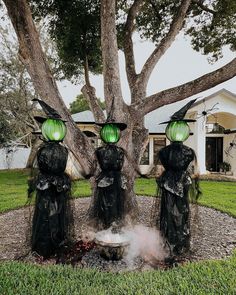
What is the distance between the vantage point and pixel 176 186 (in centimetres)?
406

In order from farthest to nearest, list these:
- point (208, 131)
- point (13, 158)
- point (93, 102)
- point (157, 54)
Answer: point (13, 158), point (208, 131), point (93, 102), point (157, 54)

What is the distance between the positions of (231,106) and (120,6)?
10.6m

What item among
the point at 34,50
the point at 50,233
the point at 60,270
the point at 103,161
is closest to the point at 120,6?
the point at 34,50

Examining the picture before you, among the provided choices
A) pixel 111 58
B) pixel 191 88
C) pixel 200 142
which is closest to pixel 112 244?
pixel 191 88

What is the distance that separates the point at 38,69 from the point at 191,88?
297 centimetres

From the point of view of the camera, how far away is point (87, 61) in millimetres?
8875

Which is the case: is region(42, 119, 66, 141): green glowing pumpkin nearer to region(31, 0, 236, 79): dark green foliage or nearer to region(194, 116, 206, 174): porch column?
region(31, 0, 236, 79): dark green foliage

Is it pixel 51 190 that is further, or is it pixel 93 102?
pixel 93 102

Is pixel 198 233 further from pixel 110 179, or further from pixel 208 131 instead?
pixel 208 131

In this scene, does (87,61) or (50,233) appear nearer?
(50,233)

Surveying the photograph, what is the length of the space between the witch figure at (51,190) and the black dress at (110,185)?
50 cm

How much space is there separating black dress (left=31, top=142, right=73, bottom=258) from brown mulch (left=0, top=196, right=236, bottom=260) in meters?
0.68

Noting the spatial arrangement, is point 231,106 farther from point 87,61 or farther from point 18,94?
point 18,94

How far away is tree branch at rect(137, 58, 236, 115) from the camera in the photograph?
5.44 meters
